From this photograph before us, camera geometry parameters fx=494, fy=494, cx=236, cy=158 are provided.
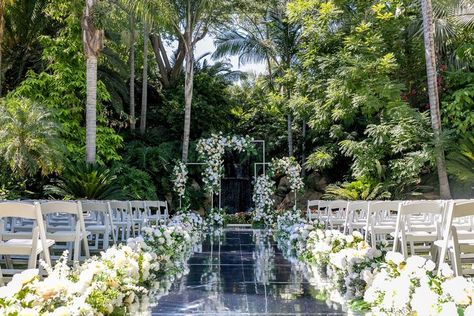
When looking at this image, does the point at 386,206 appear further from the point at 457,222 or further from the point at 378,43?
the point at 378,43

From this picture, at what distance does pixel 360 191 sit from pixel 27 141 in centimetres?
901

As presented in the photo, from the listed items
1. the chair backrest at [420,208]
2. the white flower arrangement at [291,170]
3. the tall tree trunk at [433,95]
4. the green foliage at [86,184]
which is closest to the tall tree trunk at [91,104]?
the green foliage at [86,184]

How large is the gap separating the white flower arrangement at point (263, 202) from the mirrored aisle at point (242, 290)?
24.0 ft

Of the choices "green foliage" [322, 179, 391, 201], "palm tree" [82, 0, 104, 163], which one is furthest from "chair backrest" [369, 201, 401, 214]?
A: "palm tree" [82, 0, 104, 163]

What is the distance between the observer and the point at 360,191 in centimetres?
1434

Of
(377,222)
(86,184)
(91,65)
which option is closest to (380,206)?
(377,222)

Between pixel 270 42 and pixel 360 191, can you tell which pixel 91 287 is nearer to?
pixel 360 191

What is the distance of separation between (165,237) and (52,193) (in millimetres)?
7450

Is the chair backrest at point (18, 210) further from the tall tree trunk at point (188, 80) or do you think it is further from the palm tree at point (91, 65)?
the tall tree trunk at point (188, 80)

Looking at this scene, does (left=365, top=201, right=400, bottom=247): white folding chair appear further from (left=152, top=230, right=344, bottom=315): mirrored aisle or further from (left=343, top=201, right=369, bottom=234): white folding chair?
(left=152, top=230, right=344, bottom=315): mirrored aisle

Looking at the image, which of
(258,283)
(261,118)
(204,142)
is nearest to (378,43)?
(204,142)

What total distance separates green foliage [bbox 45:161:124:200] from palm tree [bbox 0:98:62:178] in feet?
1.60

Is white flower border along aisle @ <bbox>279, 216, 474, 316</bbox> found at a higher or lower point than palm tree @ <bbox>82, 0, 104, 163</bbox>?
lower

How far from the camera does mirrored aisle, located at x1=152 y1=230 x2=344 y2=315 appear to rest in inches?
140
